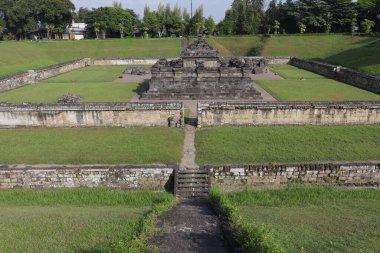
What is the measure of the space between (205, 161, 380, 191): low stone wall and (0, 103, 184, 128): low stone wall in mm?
6105

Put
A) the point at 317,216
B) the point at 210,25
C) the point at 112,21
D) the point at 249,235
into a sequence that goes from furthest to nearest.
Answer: the point at 210,25
the point at 112,21
the point at 317,216
the point at 249,235

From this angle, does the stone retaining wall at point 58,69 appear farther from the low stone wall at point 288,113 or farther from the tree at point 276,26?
the tree at point 276,26

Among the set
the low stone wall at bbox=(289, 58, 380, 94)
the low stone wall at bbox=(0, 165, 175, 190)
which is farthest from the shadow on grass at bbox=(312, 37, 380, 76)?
the low stone wall at bbox=(0, 165, 175, 190)

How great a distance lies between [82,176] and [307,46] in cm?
4631

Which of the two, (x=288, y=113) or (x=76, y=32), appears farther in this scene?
(x=76, y=32)

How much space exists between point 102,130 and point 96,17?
62455 mm

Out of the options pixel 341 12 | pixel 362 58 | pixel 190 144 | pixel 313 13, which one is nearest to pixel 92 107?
pixel 190 144

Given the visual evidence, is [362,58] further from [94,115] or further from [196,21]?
[196,21]

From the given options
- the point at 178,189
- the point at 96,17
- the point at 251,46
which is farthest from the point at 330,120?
the point at 96,17

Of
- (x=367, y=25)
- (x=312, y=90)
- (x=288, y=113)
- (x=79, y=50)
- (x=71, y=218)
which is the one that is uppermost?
(x=367, y=25)

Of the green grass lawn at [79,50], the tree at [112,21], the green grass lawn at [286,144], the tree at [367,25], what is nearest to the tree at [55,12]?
the tree at [112,21]

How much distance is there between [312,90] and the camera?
85.9ft

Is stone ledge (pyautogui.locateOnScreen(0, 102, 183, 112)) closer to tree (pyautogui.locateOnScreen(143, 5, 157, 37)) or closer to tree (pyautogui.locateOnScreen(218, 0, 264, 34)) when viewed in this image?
tree (pyautogui.locateOnScreen(218, 0, 264, 34))

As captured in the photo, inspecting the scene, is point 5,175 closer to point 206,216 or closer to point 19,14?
point 206,216
